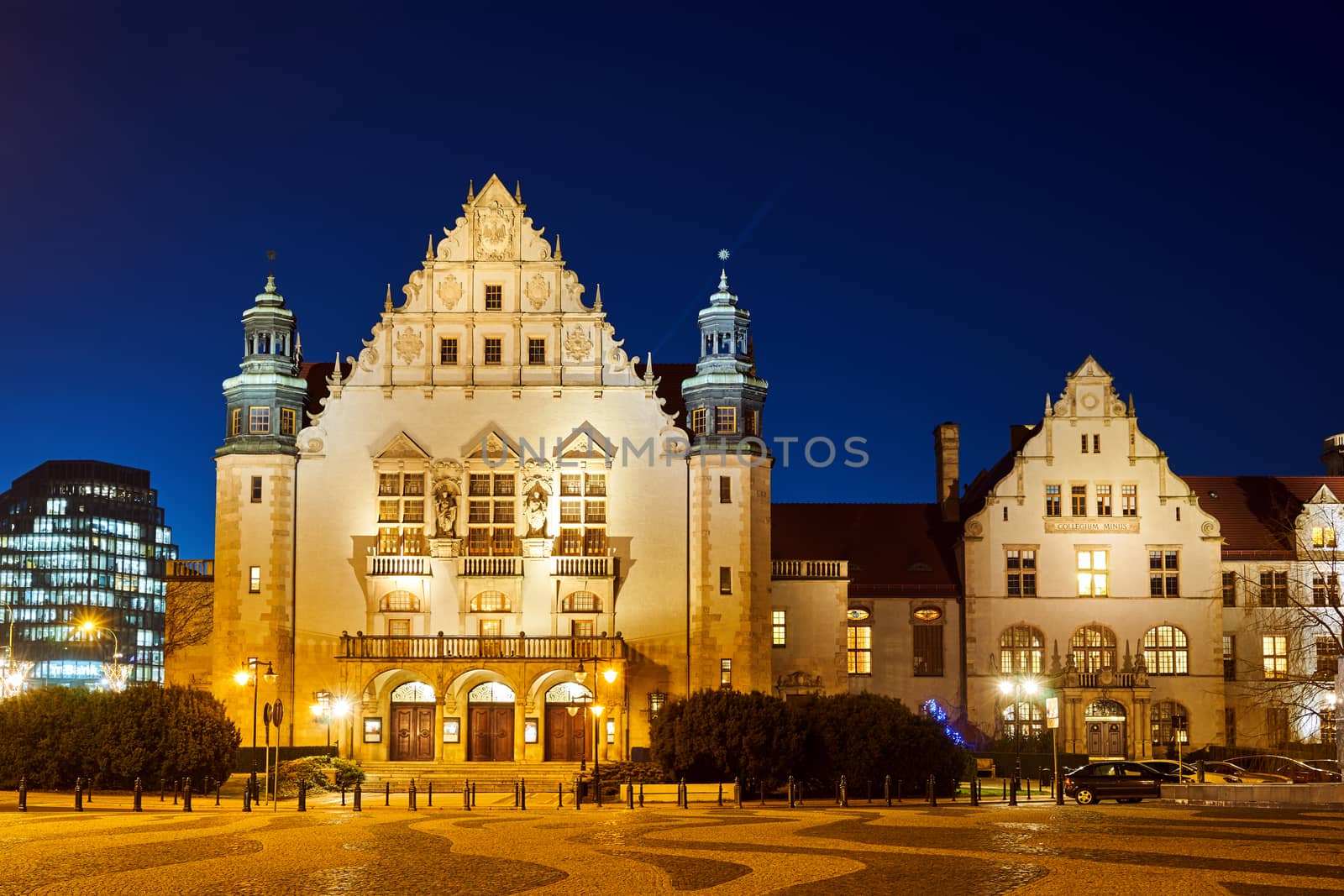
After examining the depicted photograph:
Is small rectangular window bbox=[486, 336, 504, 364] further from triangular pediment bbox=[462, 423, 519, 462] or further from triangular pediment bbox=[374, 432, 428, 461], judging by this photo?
triangular pediment bbox=[374, 432, 428, 461]

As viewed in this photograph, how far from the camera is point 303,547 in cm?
6141

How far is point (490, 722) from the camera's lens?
6019cm

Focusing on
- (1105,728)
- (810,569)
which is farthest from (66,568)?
(1105,728)

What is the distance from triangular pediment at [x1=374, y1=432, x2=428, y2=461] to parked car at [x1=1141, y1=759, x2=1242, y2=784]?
94.6 feet

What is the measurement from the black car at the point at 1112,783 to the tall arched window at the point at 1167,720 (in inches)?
736

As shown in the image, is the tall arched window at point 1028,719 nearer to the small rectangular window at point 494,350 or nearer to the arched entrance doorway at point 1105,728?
the arched entrance doorway at point 1105,728

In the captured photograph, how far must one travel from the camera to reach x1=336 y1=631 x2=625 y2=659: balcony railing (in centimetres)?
5869

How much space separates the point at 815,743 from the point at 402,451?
21.6 meters

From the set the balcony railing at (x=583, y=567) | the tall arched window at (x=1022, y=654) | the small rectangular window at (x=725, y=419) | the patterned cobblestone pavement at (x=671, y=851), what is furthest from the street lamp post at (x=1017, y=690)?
the patterned cobblestone pavement at (x=671, y=851)

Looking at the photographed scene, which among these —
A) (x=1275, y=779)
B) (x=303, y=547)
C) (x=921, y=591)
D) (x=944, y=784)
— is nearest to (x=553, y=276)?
(x=303, y=547)

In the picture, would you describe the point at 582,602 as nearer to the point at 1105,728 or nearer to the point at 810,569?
the point at 810,569

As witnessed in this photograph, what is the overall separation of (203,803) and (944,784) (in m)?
21.9

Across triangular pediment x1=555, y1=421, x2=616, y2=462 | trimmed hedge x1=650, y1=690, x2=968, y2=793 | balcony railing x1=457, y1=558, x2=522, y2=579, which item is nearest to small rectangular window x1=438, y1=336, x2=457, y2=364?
triangular pediment x1=555, y1=421, x2=616, y2=462

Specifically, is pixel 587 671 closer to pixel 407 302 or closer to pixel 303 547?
pixel 303 547
